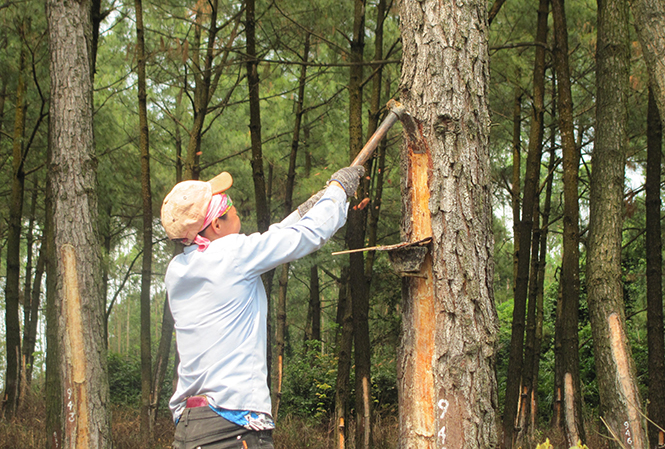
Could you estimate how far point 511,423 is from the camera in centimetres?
557

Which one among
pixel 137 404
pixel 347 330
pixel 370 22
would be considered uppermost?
pixel 370 22

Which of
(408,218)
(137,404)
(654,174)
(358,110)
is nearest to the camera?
(408,218)

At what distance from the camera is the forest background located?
6.77 metres

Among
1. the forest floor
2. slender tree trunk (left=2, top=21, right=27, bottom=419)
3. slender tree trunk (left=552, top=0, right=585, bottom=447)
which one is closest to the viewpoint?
slender tree trunk (left=552, top=0, right=585, bottom=447)

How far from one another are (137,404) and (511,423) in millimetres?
9223

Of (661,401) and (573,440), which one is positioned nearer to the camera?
(573,440)

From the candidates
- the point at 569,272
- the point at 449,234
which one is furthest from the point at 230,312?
the point at 569,272

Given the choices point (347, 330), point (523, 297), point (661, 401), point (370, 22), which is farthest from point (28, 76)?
point (661, 401)

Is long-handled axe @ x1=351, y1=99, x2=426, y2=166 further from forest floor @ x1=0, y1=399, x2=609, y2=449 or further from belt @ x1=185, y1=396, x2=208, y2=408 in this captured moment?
forest floor @ x1=0, y1=399, x2=609, y2=449

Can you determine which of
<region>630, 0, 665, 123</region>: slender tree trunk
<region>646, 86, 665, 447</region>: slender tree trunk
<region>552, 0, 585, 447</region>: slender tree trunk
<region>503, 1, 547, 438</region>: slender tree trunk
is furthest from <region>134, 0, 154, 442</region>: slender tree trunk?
<region>646, 86, 665, 447</region>: slender tree trunk

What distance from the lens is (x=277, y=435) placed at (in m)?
6.38

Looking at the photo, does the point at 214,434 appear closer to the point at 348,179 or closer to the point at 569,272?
the point at 348,179

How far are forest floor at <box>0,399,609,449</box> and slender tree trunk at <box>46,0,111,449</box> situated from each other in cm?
257

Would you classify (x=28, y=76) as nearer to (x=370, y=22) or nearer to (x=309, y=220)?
(x=370, y=22)
